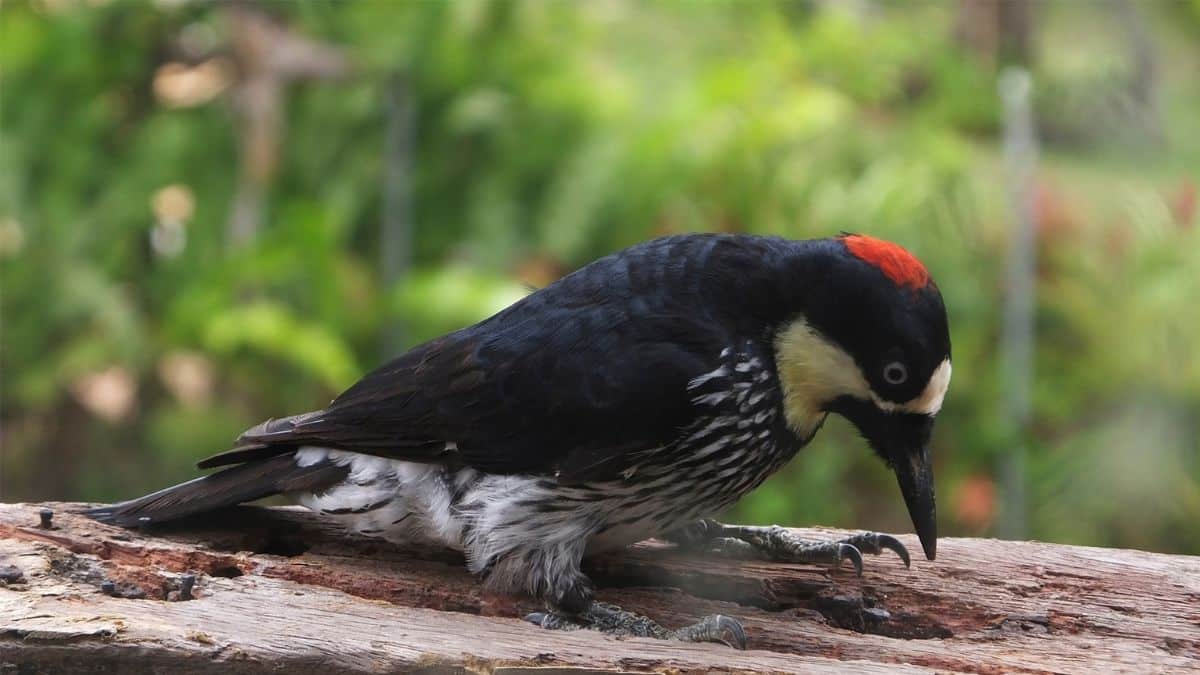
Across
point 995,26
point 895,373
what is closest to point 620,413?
point 895,373

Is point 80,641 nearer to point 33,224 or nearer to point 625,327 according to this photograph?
point 625,327

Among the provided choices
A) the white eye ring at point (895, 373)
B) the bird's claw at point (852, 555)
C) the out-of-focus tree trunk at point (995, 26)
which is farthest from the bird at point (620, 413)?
the out-of-focus tree trunk at point (995, 26)

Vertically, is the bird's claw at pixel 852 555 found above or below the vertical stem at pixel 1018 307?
below

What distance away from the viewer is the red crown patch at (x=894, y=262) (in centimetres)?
257

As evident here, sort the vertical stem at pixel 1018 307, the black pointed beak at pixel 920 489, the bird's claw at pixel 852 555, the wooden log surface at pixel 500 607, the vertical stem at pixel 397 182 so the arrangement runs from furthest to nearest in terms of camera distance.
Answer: the vertical stem at pixel 397 182, the vertical stem at pixel 1018 307, the bird's claw at pixel 852 555, the black pointed beak at pixel 920 489, the wooden log surface at pixel 500 607

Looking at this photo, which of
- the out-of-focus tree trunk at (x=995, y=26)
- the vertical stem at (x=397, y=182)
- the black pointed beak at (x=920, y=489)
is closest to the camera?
the black pointed beak at (x=920, y=489)

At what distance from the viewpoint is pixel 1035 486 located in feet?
16.8

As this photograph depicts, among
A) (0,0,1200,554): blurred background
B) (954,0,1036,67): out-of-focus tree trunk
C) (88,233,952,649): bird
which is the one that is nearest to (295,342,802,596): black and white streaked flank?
(88,233,952,649): bird

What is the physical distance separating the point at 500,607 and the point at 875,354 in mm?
937

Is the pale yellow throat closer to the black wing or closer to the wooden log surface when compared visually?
the black wing

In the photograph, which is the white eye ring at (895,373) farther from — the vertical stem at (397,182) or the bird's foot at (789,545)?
the vertical stem at (397,182)

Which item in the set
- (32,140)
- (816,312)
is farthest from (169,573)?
(32,140)

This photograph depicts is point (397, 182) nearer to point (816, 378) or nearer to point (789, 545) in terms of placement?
point (789, 545)

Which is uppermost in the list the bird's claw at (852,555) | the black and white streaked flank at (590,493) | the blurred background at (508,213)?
the blurred background at (508,213)
